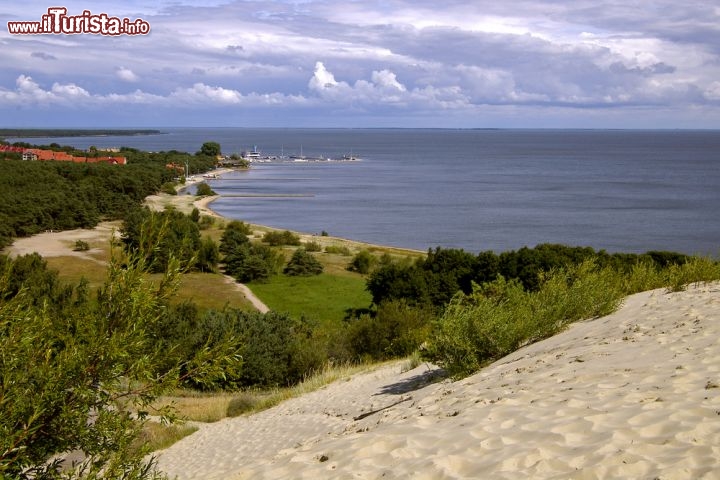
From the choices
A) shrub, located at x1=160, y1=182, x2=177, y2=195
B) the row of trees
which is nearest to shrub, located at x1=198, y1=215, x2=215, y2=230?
the row of trees

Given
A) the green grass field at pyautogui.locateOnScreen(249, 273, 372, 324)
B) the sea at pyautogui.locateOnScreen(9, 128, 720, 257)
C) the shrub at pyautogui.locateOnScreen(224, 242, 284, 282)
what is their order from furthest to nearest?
the sea at pyautogui.locateOnScreen(9, 128, 720, 257), the shrub at pyautogui.locateOnScreen(224, 242, 284, 282), the green grass field at pyautogui.locateOnScreen(249, 273, 372, 324)

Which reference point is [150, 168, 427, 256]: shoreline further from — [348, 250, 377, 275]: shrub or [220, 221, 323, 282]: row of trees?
[348, 250, 377, 275]: shrub

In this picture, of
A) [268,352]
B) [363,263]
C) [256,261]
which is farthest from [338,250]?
[268,352]

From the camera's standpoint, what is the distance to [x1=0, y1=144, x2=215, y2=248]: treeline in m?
59.2

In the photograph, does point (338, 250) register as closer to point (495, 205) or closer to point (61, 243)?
point (61, 243)

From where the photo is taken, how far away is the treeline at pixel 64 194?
2331 inches

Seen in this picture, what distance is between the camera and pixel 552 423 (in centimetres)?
675

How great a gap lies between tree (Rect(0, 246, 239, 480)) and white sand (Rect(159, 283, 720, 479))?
1862 mm

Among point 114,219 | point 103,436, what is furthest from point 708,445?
point 114,219

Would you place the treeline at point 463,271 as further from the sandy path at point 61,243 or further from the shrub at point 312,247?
the sandy path at point 61,243

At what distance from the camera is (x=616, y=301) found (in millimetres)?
14750

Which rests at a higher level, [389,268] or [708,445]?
[708,445]

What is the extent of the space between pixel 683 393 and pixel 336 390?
31.6ft

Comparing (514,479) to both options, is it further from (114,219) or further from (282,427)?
(114,219)
